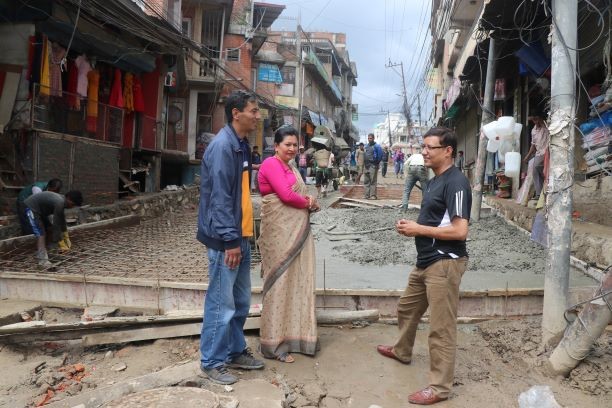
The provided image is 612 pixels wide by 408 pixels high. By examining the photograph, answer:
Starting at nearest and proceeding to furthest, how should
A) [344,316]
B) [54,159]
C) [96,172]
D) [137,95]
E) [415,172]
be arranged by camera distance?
1. [344,316]
2. [54,159]
3. [415,172]
4. [96,172]
5. [137,95]

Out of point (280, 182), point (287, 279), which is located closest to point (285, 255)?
point (287, 279)

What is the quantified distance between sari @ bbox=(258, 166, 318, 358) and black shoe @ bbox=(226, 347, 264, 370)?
17 centimetres

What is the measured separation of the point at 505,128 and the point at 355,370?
5.69 metres

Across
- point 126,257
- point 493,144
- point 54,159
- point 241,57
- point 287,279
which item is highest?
point 241,57

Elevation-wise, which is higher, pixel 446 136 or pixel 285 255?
pixel 446 136

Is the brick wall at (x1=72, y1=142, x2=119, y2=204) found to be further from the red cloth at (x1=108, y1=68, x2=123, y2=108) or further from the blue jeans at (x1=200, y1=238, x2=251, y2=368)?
the blue jeans at (x1=200, y1=238, x2=251, y2=368)

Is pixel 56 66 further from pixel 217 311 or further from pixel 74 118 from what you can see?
pixel 217 311

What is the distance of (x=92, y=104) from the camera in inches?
439

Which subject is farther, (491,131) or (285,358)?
(491,131)

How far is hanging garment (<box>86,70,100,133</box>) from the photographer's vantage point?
1110 cm

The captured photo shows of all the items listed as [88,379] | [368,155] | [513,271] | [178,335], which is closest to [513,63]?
[368,155]

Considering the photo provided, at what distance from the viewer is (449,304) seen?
2885 millimetres

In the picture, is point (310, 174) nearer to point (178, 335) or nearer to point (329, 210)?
point (329, 210)

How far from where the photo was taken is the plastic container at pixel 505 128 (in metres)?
7.61
